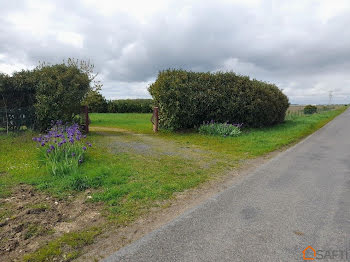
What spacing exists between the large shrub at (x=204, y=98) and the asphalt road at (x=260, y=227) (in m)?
8.14

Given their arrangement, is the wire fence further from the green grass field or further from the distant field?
the distant field

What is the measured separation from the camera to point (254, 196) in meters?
4.35

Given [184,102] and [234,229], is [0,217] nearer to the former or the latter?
[234,229]

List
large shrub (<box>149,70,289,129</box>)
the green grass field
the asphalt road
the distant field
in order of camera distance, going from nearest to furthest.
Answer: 1. the asphalt road
2. the green grass field
3. large shrub (<box>149,70,289,129</box>)
4. the distant field

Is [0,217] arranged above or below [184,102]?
below

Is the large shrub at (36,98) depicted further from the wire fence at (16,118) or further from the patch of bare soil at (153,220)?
the patch of bare soil at (153,220)

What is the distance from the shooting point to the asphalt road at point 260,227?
262 centimetres

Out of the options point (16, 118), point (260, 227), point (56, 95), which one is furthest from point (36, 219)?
point (16, 118)

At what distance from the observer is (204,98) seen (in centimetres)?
1313

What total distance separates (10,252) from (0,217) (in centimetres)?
102

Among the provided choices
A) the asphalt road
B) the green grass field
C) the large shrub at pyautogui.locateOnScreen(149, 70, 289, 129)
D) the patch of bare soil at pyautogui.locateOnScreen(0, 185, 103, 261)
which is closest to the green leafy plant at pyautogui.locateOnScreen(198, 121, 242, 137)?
the large shrub at pyautogui.locateOnScreen(149, 70, 289, 129)

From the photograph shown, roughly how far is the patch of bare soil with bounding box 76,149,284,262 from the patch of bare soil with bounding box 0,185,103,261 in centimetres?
51

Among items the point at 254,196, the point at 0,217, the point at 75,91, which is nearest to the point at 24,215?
the point at 0,217

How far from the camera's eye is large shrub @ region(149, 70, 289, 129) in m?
12.9
